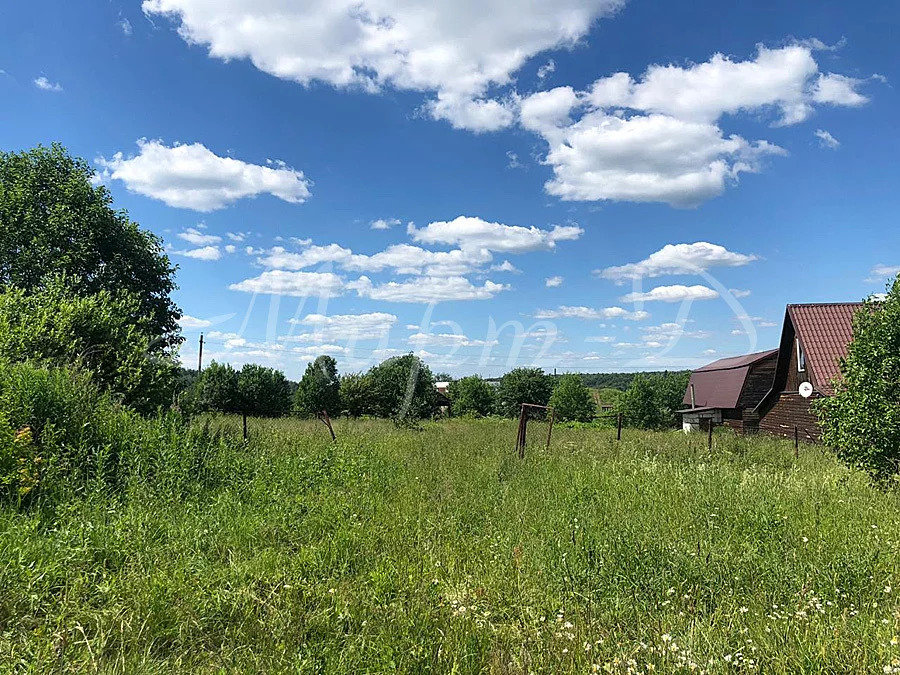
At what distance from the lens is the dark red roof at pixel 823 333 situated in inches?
696

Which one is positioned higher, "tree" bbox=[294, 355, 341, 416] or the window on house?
the window on house

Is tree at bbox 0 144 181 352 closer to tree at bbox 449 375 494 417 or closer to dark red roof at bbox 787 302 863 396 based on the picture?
dark red roof at bbox 787 302 863 396

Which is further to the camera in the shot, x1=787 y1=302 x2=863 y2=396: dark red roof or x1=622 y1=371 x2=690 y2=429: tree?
x1=622 y1=371 x2=690 y2=429: tree

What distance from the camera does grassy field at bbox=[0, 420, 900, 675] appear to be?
3059 millimetres

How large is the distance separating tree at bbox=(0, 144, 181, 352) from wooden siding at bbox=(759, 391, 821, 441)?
24257 millimetres

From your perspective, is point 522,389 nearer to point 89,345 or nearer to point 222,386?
point 222,386

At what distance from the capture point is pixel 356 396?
1432 inches

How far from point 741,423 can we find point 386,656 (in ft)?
98.1

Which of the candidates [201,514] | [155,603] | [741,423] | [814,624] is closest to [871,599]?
[814,624]

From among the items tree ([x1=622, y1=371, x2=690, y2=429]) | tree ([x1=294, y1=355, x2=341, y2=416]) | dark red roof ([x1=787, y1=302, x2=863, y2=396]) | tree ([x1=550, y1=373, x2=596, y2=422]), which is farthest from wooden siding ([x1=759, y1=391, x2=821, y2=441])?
tree ([x1=294, y1=355, x2=341, y2=416])

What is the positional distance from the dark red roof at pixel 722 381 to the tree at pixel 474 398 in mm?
17387

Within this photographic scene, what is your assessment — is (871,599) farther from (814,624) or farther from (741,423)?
(741,423)

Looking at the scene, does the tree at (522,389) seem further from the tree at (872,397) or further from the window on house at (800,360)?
the tree at (872,397)

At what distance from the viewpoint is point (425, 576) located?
4.18 meters
